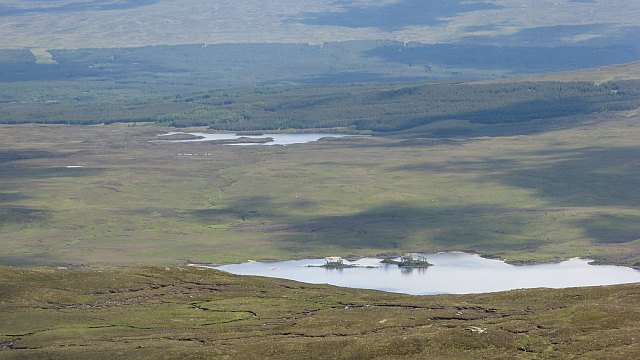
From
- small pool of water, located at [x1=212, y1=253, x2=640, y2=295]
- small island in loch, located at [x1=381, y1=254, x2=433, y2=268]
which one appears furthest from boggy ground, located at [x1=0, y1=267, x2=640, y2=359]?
small island in loch, located at [x1=381, y1=254, x2=433, y2=268]

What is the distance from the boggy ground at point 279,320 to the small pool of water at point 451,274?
136 ft

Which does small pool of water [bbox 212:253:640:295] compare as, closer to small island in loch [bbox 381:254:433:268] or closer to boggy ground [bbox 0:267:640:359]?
small island in loch [bbox 381:254:433:268]

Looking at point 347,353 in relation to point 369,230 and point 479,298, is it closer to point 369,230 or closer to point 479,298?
point 479,298

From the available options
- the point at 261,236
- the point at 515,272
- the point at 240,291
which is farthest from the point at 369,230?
the point at 240,291

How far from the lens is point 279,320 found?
82.2 metres

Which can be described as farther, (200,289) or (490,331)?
(200,289)

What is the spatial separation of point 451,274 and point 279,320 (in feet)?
232

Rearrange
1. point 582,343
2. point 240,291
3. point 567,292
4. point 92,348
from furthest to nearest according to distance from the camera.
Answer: point 240,291
point 567,292
point 92,348
point 582,343

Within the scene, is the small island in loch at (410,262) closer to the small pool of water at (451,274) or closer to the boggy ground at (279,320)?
the small pool of water at (451,274)

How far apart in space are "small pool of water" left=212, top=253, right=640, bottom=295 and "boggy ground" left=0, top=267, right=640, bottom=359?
41.5 meters

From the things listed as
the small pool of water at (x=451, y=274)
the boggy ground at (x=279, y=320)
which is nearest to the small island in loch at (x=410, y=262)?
the small pool of water at (x=451, y=274)

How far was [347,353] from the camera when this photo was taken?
69125 millimetres

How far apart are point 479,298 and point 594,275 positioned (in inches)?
2565

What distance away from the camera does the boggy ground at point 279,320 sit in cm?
6925
